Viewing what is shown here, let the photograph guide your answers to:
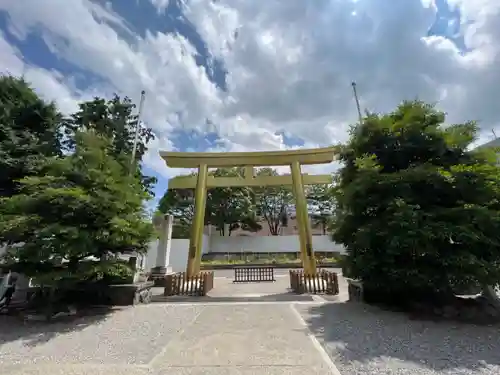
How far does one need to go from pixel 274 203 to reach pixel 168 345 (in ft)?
92.5

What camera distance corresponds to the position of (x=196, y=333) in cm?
454

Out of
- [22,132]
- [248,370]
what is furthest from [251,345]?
[22,132]

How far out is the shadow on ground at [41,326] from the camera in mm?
4441

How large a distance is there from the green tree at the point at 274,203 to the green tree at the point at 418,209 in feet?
80.3

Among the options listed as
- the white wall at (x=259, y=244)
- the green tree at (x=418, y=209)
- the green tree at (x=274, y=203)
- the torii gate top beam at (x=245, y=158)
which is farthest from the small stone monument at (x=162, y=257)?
the green tree at (x=274, y=203)

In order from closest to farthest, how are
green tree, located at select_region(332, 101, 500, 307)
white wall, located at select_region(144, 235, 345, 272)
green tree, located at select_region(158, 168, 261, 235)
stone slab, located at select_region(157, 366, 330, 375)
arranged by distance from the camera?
stone slab, located at select_region(157, 366, 330, 375)
green tree, located at select_region(332, 101, 500, 307)
white wall, located at select_region(144, 235, 345, 272)
green tree, located at select_region(158, 168, 261, 235)

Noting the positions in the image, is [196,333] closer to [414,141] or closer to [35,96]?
[414,141]

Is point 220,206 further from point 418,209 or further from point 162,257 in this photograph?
point 418,209

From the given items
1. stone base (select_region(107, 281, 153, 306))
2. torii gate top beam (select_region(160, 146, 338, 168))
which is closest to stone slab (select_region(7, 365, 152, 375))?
stone base (select_region(107, 281, 153, 306))

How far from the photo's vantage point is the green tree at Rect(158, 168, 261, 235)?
90.0ft

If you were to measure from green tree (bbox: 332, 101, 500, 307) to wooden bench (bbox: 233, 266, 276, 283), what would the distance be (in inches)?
341

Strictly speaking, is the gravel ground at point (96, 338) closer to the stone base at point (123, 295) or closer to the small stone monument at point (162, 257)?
the stone base at point (123, 295)

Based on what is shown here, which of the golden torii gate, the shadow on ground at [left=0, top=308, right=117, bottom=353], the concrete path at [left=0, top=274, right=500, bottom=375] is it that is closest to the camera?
the concrete path at [left=0, top=274, right=500, bottom=375]

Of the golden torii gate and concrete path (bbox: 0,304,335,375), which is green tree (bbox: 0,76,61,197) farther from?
concrete path (bbox: 0,304,335,375)
